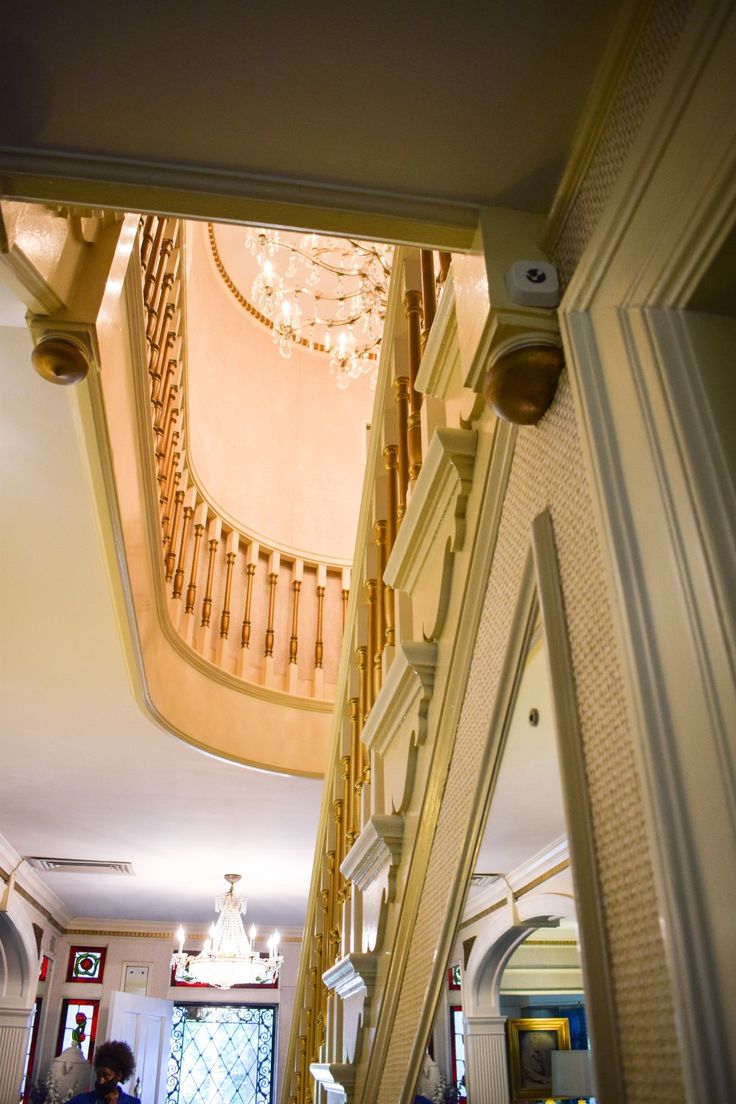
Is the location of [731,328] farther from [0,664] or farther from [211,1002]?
[211,1002]

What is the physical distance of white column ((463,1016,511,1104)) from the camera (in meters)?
1.52

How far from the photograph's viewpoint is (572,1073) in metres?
1.12

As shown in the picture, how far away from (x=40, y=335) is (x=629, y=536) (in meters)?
1.76

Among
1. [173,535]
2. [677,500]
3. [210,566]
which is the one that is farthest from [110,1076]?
[677,500]

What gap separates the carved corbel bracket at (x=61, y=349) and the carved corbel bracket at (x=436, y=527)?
35.5 inches

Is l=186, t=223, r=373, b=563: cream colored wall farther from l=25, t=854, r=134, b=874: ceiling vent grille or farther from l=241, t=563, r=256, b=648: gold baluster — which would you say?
l=25, t=854, r=134, b=874: ceiling vent grille

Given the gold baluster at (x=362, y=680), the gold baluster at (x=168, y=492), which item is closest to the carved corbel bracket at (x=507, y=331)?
the gold baluster at (x=362, y=680)

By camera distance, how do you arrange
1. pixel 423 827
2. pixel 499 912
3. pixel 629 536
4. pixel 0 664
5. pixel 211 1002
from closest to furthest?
pixel 629 536 → pixel 499 912 → pixel 423 827 → pixel 0 664 → pixel 211 1002

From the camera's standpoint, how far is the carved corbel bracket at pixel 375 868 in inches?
79.6

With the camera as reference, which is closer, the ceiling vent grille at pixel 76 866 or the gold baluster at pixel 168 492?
the gold baluster at pixel 168 492

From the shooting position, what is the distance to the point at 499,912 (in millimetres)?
1520

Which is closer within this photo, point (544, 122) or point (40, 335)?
point (544, 122)

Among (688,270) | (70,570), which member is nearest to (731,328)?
(688,270)

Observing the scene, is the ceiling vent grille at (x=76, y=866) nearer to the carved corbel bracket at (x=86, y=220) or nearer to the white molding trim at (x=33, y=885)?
the white molding trim at (x=33, y=885)
